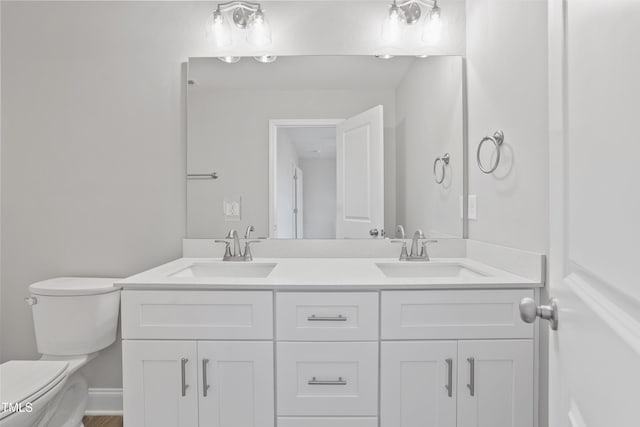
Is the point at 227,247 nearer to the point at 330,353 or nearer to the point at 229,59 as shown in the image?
the point at 330,353

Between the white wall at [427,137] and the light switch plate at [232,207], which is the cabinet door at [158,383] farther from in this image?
the white wall at [427,137]

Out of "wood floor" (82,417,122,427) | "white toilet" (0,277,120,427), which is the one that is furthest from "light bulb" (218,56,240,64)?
"wood floor" (82,417,122,427)

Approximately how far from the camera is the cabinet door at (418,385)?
1296 millimetres

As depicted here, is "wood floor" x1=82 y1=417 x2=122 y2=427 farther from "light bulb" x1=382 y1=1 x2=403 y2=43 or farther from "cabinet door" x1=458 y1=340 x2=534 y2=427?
"light bulb" x1=382 y1=1 x2=403 y2=43

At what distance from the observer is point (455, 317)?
51.8 inches

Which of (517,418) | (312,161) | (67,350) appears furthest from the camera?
(312,161)

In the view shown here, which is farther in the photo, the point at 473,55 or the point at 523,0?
the point at 473,55

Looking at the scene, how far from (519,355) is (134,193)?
198cm

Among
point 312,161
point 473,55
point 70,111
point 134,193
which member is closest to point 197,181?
point 134,193

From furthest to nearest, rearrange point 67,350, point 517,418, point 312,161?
point 312,161, point 67,350, point 517,418

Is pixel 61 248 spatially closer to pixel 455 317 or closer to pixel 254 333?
pixel 254 333

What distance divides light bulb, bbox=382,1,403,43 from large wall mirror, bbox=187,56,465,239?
0.13m

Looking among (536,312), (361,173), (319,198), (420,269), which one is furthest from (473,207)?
(536,312)

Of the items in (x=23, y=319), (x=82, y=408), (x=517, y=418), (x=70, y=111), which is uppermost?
(x=70, y=111)
